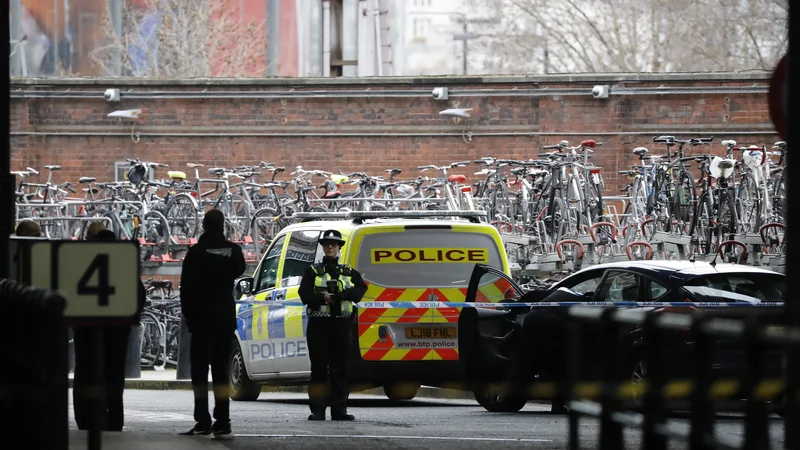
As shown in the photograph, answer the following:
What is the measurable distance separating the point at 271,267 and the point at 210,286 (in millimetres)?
4089

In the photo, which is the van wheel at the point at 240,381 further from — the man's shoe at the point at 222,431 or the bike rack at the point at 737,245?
the bike rack at the point at 737,245

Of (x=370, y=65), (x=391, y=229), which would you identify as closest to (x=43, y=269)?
(x=391, y=229)

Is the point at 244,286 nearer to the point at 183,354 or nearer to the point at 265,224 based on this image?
the point at 183,354

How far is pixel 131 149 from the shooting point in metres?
33.4

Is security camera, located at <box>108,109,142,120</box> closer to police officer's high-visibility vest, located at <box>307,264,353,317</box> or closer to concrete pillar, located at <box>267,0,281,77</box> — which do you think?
police officer's high-visibility vest, located at <box>307,264,353,317</box>

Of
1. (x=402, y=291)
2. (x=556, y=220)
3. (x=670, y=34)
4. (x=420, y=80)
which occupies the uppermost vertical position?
(x=670, y=34)

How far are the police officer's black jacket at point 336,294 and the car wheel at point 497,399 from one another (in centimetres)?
203

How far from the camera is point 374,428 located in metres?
13.8

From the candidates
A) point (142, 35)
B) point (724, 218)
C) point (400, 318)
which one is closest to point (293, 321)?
point (400, 318)

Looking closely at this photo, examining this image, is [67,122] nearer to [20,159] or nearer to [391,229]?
[20,159]

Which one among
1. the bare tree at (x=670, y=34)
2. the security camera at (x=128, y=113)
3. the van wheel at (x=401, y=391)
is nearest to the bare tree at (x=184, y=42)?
the bare tree at (x=670, y=34)

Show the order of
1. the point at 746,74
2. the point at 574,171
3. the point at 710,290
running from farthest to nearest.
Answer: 1. the point at 746,74
2. the point at 574,171
3. the point at 710,290

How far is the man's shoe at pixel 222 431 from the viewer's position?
12.5 m

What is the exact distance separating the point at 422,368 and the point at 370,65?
3421 centimetres
